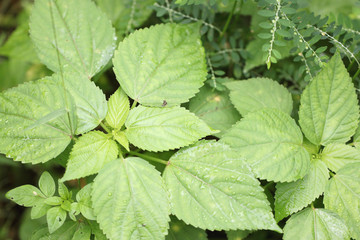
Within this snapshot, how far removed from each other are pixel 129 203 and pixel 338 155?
1.16 meters

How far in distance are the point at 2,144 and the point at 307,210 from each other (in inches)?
64.0

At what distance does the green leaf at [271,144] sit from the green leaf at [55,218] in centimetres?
90

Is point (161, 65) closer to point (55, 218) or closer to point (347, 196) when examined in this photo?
point (55, 218)

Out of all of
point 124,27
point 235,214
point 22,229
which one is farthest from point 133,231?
point 124,27

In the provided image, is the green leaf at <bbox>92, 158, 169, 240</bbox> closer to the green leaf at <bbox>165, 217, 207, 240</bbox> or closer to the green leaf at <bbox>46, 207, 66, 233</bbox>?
the green leaf at <bbox>46, 207, 66, 233</bbox>

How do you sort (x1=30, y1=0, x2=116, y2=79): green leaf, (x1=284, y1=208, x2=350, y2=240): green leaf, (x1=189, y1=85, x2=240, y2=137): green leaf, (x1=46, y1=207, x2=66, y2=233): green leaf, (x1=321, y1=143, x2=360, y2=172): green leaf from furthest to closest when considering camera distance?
(x1=189, y1=85, x2=240, y2=137): green leaf
(x1=30, y1=0, x2=116, y2=79): green leaf
(x1=321, y1=143, x2=360, y2=172): green leaf
(x1=284, y1=208, x2=350, y2=240): green leaf
(x1=46, y1=207, x2=66, y2=233): green leaf

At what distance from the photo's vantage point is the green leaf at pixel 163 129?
61.3 inches

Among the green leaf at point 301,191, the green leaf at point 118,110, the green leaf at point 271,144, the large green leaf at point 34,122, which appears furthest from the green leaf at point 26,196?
the green leaf at point 301,191

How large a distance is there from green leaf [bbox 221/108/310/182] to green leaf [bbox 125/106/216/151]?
0.61ft

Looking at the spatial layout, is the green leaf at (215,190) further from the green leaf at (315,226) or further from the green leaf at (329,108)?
the green leaf at (329,108)

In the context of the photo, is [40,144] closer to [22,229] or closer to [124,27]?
[22,229]

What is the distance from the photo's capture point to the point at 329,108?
1.69 meters

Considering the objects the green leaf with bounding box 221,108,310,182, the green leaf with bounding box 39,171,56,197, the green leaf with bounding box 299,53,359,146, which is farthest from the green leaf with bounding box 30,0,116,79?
the green leaf with bounding box 299,53,359,146

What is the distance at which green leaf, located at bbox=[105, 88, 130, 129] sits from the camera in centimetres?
167
